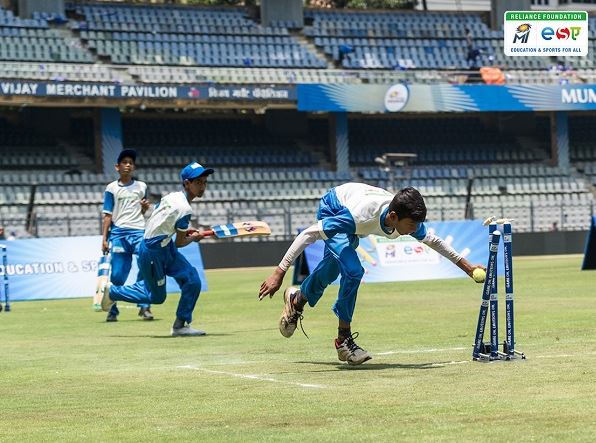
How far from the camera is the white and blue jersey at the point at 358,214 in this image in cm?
1137

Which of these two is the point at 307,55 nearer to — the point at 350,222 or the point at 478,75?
the point at 478,75

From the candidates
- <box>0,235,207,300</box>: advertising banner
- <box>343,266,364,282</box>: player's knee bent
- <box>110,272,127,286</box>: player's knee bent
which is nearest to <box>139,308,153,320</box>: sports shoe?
<box>110,272,127,286</box>: player's knee bent

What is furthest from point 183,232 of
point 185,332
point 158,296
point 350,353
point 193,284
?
point 350,353

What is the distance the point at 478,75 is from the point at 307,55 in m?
7.12

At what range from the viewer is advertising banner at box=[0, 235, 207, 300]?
2652cm

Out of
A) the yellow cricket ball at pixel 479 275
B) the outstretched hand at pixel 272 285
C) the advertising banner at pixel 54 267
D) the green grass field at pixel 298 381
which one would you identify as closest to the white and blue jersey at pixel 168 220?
the green grass field at pixel 298 381

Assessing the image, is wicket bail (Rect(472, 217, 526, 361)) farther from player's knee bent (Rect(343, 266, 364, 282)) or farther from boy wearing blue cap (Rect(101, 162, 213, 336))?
boy wearing blue cap (Rect(101, 162, 213, 336))

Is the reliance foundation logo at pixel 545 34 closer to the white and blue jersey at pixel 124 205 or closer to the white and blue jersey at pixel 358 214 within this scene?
the white and blue jersey at pixel 124 205

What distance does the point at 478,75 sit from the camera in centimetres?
5338

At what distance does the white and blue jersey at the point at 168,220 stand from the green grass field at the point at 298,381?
1212 millimetres

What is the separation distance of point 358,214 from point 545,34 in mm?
40266

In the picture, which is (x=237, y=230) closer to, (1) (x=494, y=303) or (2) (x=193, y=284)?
(2) (x=193, y=284)

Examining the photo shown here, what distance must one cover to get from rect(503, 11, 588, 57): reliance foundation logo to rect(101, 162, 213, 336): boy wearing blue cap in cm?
3657

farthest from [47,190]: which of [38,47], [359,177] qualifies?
[359,177]
